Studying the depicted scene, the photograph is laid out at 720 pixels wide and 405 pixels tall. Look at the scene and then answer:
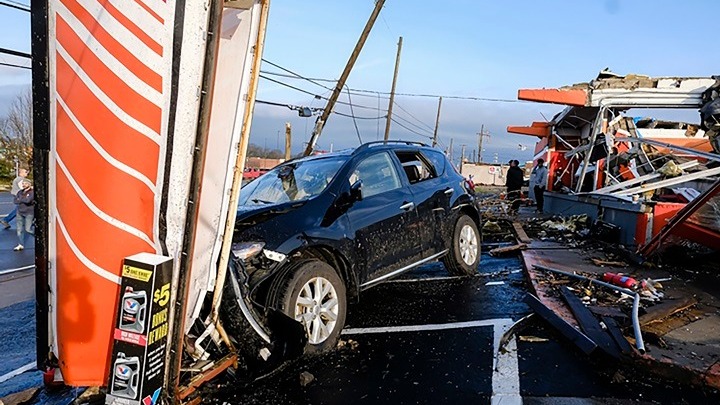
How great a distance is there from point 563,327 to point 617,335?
0.44 m

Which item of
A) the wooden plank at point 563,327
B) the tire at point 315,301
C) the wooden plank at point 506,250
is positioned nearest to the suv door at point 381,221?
the tire at point 315,301

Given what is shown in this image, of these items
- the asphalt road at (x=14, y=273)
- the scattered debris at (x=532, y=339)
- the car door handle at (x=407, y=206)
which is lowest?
the asphalt road at (x=14, y=273)

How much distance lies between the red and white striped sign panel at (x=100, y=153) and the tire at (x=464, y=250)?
4.52m

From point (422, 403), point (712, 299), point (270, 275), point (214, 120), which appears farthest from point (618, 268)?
point (214, 120)

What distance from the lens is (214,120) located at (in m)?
2.81

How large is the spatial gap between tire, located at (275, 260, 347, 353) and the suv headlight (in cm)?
32

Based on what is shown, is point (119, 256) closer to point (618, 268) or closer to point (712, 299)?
point (712, 299)

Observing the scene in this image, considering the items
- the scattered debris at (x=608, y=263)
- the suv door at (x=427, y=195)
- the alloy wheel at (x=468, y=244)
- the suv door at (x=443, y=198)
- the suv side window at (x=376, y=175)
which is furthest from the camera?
the scattered debris at (x=608, y=263)

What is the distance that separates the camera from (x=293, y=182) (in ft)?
16.5

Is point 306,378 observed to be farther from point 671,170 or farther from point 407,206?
point 671,170

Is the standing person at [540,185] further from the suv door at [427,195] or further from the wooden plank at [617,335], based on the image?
the wooden plank at [617,335]

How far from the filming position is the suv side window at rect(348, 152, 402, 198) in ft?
16.3

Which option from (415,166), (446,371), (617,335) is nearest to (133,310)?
(446,371)

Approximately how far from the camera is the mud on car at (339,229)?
376 centimetres
